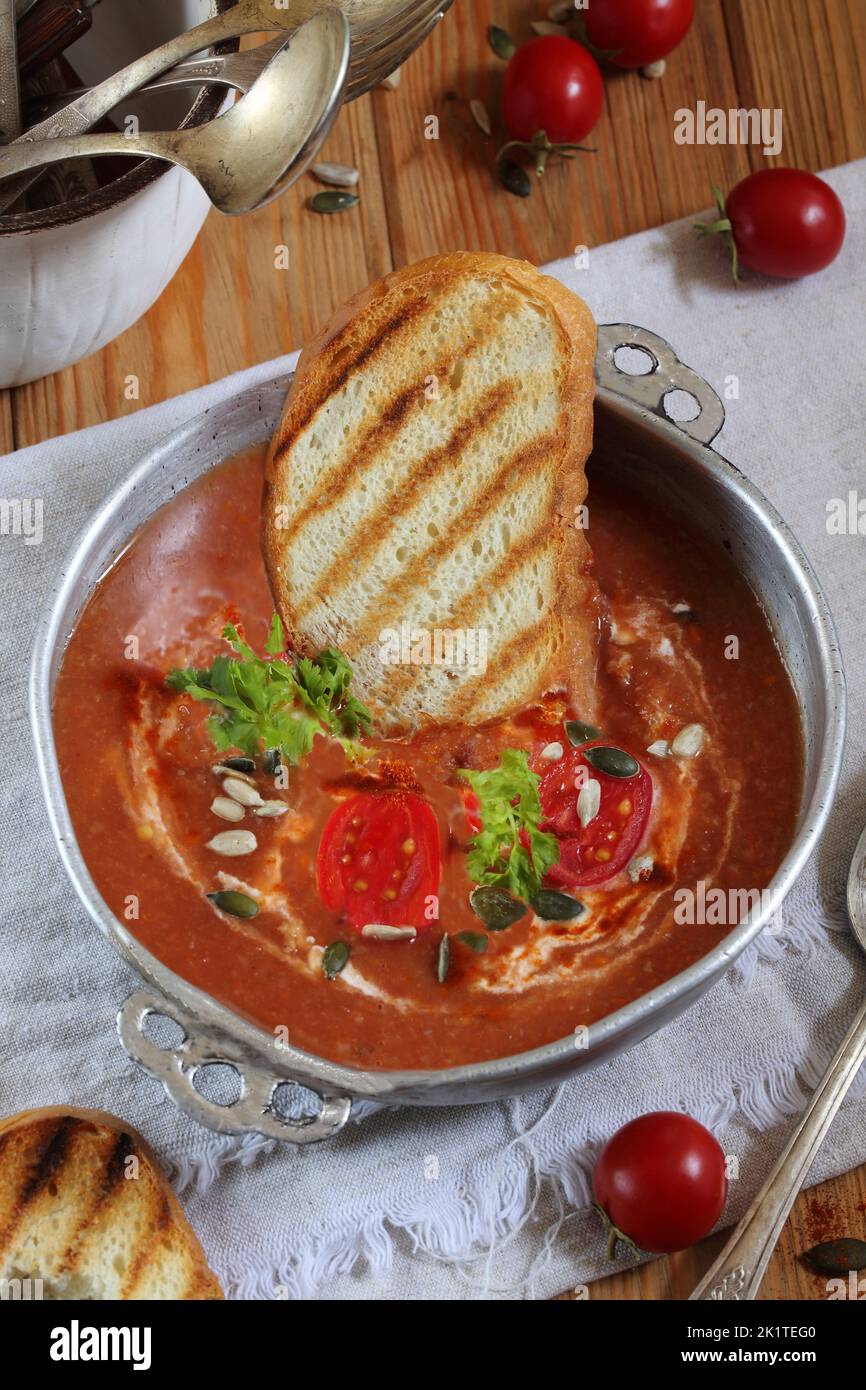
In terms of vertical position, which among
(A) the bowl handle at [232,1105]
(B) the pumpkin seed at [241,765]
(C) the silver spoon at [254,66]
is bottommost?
(A) the bowl handle at [232,1105]

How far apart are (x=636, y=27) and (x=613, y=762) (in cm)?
158

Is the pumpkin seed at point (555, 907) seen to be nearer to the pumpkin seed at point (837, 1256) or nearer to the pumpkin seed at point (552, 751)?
the pumpkin seed at point (552, 751)

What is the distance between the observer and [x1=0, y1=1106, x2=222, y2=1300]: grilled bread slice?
222cm

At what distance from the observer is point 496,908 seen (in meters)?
2.23

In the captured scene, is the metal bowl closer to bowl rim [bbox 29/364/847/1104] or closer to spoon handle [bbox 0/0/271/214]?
bowl rim [bbox 29/364/847/1104]

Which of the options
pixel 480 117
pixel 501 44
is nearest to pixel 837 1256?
pixel 480 117

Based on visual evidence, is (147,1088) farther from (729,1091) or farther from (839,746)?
(839,746)

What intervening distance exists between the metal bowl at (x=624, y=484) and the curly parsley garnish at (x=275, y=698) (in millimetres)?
243

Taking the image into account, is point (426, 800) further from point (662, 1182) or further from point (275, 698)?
point (662, 1182)

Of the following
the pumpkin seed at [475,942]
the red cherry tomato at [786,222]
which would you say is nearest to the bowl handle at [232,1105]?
the pumpkin seed at [475,942]

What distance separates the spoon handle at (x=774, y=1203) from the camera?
2.27 metres

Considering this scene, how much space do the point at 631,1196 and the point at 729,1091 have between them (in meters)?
0.27

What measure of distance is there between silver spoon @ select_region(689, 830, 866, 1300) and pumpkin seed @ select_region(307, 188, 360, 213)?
1.81 meters
